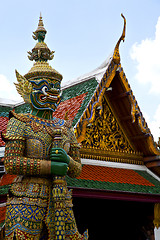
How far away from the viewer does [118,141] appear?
7.54 m

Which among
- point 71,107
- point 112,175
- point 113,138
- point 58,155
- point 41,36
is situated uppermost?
point 41,36

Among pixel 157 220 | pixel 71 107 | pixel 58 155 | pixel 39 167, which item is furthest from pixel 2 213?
pixel 157 220

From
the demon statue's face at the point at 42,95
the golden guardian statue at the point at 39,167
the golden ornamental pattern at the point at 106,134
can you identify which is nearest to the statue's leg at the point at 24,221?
the golden guardian statue at the point at 39,167

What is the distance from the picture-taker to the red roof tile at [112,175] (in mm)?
6546

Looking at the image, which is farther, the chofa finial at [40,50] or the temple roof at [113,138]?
the temple roof at [113,138]

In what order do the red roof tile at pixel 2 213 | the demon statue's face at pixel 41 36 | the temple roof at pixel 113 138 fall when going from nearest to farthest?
the red roof tile at pixel 2 213 < the demon statue's face at pixel 41 36 < the temple roof at pixel 113 138

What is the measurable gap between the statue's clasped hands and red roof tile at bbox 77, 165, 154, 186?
5.58 feet

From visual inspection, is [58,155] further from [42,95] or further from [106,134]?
[106,134]

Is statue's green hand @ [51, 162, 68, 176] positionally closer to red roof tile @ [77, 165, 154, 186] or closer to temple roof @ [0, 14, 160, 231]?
temple roof @ [0, 14, 160, 231]

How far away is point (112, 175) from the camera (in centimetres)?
690

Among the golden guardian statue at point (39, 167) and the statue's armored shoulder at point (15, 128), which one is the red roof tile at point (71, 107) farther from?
the statue's armored shoulder at point (15, 128)

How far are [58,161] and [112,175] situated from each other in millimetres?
2421

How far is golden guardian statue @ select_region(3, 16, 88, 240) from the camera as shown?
4.49 metres

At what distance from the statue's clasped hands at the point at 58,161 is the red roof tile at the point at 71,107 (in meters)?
2.19
